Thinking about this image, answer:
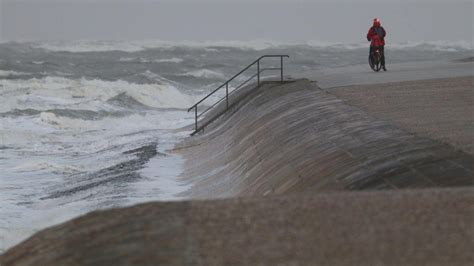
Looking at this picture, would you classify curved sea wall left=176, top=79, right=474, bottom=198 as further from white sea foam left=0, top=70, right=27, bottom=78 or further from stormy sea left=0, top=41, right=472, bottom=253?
white sea foam left=0, top=70, right=27, bottom=78

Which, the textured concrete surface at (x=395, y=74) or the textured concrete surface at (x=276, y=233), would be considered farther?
the textured concrete surface at (x=395, y=74)

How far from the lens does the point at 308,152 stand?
14.8m

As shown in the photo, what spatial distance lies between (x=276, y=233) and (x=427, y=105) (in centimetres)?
1007

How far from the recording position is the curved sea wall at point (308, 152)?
11742 mm

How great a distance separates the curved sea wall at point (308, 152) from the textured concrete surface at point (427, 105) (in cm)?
28

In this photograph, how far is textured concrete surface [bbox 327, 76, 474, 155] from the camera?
1428 cm

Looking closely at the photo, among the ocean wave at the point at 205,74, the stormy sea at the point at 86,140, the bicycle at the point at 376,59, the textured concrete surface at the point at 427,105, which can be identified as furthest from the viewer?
the ocean wave at the point at 205,74

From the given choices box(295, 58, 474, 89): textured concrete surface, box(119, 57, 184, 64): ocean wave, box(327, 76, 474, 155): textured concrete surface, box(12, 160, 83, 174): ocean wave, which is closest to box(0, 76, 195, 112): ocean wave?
box(295, 58, 474, 89): textured concrete surface

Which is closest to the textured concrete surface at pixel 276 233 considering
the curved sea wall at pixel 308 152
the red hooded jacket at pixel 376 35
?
the curved sea wall at pixel 308 152

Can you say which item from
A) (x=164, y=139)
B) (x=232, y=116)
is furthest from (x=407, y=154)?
(x=164, y=139)

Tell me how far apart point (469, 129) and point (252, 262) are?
7.37 meters

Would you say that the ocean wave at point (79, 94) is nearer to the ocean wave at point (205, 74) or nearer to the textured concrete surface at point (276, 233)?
the ocean wave at point (205, 74)

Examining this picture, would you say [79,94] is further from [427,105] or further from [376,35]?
[427,105]

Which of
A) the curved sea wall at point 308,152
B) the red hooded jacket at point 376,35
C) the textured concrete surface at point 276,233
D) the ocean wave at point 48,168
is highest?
the red hooded jacket at point 376,35
